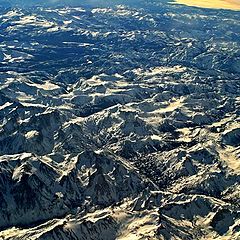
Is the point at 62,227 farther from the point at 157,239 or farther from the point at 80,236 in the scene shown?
the point at 157,239

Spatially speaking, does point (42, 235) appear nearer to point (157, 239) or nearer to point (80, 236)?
point (80, 236)

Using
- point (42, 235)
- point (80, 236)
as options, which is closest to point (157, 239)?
point (80, 236)

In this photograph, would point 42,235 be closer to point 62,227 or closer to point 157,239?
point 62,227

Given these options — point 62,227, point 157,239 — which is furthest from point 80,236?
point 157,239

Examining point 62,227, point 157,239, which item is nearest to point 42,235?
point 62,227
